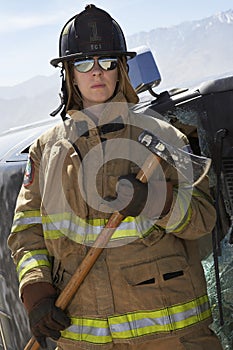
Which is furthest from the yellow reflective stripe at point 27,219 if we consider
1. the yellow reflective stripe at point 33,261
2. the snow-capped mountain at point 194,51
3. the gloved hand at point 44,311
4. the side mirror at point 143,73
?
the snow-capped mountain at point 194,51

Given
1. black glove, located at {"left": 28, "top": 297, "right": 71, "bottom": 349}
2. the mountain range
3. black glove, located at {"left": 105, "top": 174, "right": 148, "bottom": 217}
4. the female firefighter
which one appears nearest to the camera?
black glove, located at {"left": 105, "top": 174, "right": 148, "bottom": 217}

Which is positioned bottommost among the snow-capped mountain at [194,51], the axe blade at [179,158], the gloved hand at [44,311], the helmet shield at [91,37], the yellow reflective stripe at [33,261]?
the snow-capped mountain at [194,51]

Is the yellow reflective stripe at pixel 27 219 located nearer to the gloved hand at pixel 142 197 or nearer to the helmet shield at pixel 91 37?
the gloved hand at pixel 142 197

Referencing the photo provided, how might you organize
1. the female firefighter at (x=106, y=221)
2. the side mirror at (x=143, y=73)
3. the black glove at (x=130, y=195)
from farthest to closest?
1. the side mirror at (x=143, y=73)
2. the female firefighter at (x=106, y=221)
3. the black glove at (x=130, y=195)

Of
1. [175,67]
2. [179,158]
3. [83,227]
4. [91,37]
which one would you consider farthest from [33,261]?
[175,67]

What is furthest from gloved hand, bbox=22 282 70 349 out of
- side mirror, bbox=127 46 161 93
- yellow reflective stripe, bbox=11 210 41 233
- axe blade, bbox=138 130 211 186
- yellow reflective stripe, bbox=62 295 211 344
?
side mirror, bbox=127 46 161 93

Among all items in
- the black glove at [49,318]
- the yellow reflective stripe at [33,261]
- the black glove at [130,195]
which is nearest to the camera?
the black glove at [130,195]

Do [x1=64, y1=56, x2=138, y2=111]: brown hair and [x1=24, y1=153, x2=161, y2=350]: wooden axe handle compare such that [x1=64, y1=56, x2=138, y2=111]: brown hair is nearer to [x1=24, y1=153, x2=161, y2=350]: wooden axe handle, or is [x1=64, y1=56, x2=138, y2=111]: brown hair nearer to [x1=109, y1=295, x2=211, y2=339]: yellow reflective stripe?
[x1=24, y1=153, x2=161, y2=350]: wooden axe handle

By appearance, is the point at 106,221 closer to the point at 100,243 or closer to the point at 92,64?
the point at 100,243

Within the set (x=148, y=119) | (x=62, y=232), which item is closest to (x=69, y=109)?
(x=148, y=119)

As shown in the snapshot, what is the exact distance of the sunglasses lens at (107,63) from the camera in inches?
101

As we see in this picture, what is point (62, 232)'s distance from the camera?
2.49 m

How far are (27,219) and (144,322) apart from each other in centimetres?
62

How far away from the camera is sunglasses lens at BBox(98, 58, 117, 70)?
2.56m
